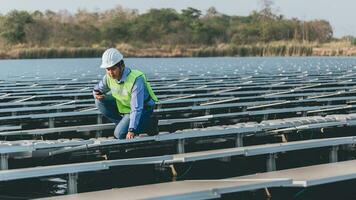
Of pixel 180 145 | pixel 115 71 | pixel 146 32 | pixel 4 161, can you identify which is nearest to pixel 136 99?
pixel 115 71

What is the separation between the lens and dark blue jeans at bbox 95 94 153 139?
7.51 metres

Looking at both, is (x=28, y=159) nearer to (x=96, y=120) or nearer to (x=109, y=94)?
(x=109, y=94)

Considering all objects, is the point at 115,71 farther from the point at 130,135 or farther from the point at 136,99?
the point at 130,135

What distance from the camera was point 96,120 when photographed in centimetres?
1127

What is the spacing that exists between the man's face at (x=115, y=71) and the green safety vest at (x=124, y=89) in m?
0.09

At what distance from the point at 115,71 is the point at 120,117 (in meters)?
1.02

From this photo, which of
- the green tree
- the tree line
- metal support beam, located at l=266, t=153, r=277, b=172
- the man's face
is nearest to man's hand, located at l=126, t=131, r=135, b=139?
the man's face

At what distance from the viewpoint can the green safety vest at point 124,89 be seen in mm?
7266

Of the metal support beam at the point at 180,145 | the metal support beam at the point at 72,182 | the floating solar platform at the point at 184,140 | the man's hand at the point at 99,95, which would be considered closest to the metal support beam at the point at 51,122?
the floating solar platform at the point at 184,140

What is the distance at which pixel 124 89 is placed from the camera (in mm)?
7324

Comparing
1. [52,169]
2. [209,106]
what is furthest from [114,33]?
[52,169]

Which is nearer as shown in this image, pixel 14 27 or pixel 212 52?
pixel 212 52

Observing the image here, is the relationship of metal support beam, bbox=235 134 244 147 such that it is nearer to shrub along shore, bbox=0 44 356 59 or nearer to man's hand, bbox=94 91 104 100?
man's hand, bbox=94 91 104 100

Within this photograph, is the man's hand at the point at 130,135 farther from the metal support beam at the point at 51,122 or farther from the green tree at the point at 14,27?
the green tree at the point at 14,27
